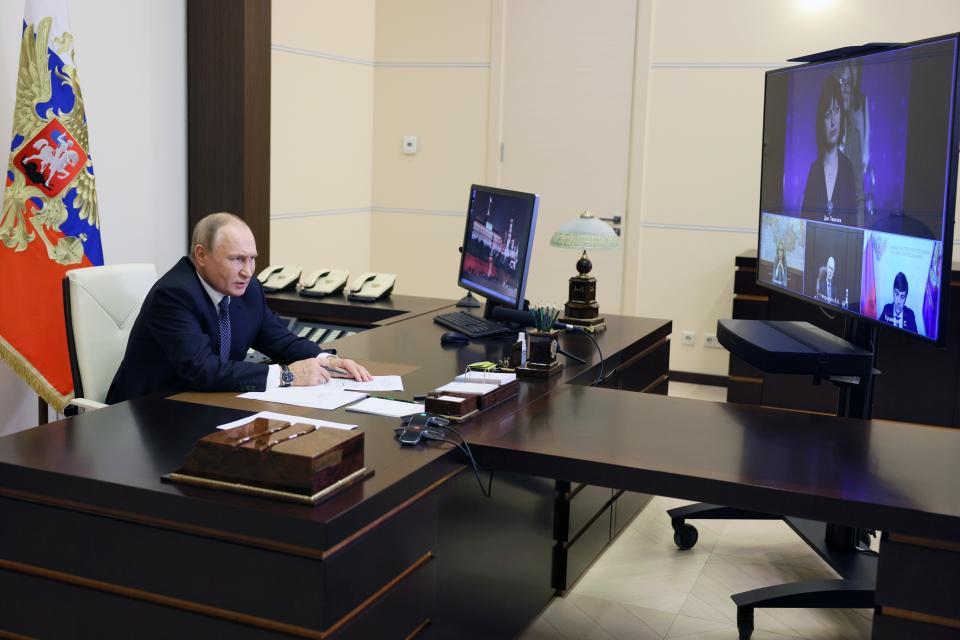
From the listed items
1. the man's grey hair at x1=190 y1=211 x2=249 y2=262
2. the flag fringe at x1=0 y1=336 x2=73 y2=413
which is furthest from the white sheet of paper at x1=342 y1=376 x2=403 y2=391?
the flag fringe at x1=0 y1=336 x2=73 y2=413

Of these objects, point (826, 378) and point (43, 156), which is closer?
point (826, 378)

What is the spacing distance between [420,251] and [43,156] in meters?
3.31

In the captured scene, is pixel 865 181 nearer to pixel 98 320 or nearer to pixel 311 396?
pixel 311 396

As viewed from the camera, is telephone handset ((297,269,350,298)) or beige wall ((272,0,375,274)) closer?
telephone handset ((297,269,350,298))

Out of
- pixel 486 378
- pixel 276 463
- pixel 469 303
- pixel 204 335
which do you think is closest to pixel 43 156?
pixel 204 335

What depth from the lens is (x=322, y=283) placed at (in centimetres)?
470

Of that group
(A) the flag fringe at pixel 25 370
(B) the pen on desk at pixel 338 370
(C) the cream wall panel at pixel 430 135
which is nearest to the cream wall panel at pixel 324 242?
(C) the cream wall panel at pixel 430 135

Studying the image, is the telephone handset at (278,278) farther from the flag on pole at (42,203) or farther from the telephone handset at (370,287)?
the flag on pole at (42,203)

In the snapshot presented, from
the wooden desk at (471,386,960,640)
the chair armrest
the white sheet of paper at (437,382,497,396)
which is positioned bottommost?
the chair armrest

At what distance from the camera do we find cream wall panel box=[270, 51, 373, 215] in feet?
19.4

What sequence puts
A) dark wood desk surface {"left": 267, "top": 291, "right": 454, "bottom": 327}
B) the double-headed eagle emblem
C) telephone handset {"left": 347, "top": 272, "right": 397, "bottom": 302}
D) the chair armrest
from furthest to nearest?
1. telephone handset {"left": 347, "top": 272, "right": 397, "bottom": 302}
2. dark wood desk surface {"left": 267, "top": 291, "right": 454, "bottom": 327}
3. the double-headed eagle emblem
4. the chair armrest

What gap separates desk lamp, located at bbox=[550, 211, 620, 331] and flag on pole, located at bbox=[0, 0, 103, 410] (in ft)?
6.54

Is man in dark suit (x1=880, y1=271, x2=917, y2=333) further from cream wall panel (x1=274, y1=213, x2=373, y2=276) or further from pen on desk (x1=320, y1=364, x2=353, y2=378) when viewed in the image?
cream wall panel (x1=274, y1=213, x2=373, y2=276)

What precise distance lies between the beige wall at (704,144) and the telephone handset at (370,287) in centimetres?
228
